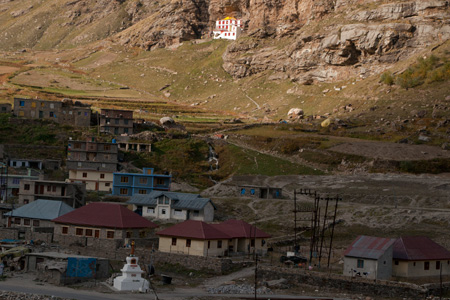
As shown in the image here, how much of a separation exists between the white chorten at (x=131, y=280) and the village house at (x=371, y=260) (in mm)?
14286

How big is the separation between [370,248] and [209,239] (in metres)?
12.3

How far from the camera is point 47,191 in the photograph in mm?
78688

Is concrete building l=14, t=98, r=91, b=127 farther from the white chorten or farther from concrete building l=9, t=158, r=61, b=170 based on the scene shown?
the white chorten

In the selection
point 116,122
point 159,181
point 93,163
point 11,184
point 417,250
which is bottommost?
point 417,250

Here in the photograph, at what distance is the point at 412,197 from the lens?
7919cm

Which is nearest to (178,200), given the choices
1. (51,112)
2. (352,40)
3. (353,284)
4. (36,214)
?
(36,214)

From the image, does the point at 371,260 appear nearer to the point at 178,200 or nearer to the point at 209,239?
the point at 209,239

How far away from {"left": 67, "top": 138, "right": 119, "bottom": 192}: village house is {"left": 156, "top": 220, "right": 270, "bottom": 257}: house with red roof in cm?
3441

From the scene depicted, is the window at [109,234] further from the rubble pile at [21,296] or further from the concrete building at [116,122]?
the concrete building at [116,122]

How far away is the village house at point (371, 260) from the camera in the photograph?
50.3 meters

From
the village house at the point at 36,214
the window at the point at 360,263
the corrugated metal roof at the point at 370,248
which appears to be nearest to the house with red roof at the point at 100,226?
the village house at the point at 36,214

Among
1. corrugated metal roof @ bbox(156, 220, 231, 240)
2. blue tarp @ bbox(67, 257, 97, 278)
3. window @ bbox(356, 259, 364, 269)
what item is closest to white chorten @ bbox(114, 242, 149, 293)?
blue tarp @ bbox(67, 257, 97, 278)

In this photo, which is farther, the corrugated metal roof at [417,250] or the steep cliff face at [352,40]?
the steep cliff face at [352,40]

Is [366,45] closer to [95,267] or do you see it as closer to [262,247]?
[262,247]
